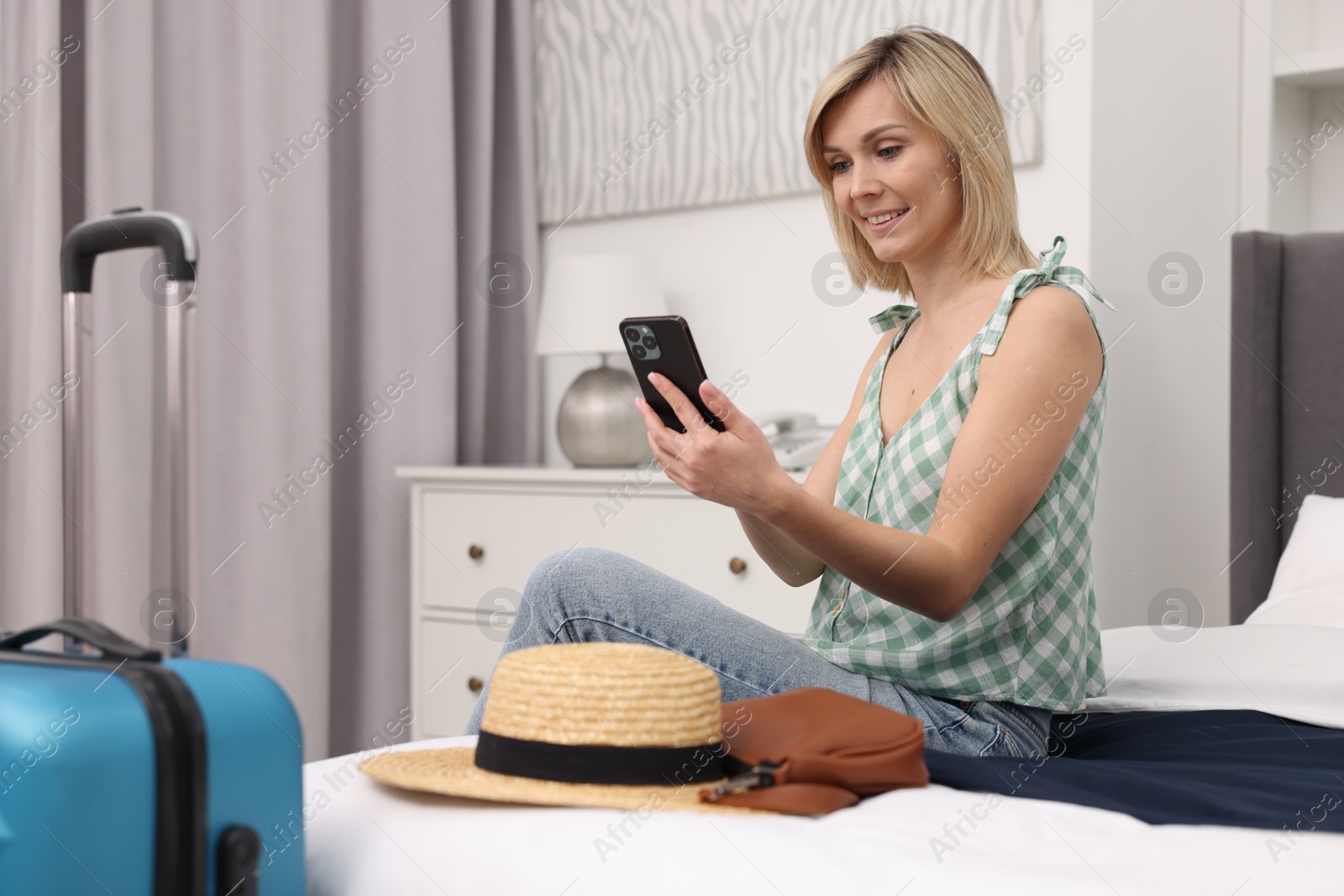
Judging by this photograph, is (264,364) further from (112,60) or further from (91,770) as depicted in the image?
(91,770)

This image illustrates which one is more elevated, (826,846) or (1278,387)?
(1278,387)

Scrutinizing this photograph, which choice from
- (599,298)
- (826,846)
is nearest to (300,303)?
(599,298)

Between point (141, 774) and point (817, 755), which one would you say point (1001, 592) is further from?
point (141, 774)

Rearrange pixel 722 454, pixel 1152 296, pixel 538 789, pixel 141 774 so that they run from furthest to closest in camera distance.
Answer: pixel 1152 296
pixel 722 454
pixel 538 789
pixel 141 774

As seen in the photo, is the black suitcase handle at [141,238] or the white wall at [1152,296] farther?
the white wall at [1152,296]

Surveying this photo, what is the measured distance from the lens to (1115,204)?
2.13 metres

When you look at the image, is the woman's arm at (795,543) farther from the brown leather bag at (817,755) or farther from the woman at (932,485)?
the brown leather bag at (817,755)

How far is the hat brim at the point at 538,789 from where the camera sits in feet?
2.55

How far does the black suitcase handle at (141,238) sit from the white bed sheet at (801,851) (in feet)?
2.20

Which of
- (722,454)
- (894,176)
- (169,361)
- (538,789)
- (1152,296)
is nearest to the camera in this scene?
(538,789)

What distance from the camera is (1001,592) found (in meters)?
1.16

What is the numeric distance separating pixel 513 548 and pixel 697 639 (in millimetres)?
1335

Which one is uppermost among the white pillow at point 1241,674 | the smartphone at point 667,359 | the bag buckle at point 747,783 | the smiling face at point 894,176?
the smiling face at point 894,176

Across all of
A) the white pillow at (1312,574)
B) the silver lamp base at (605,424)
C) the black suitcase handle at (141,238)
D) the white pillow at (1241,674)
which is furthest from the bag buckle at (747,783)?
the silver lamp base at (605,424)
